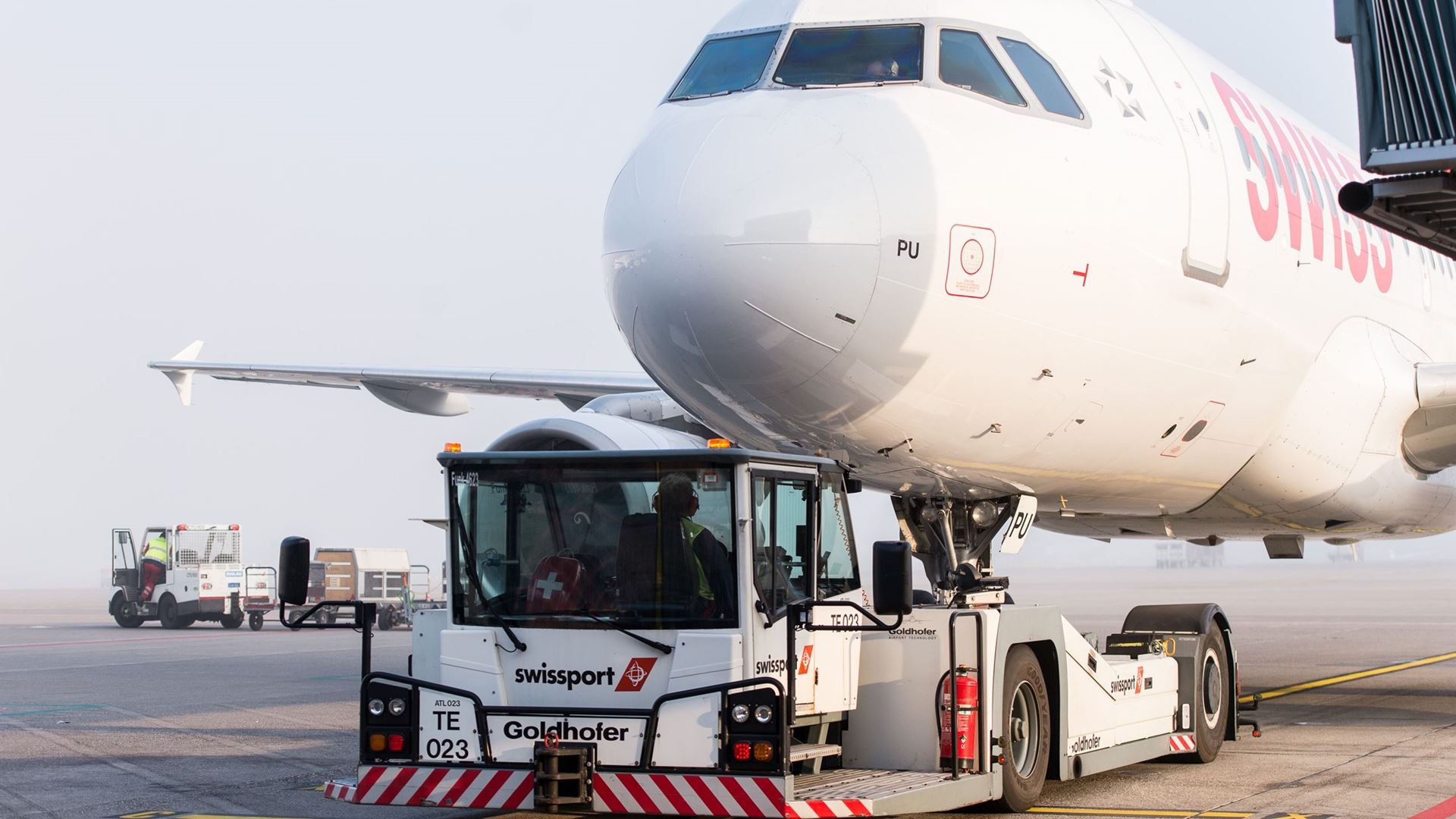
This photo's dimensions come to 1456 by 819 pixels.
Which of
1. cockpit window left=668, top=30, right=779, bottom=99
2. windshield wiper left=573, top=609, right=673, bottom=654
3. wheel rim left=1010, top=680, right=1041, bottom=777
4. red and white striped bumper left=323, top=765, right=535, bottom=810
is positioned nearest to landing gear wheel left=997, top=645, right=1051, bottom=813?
wheel rim left=1010, top=680, right=1041, bottom=777

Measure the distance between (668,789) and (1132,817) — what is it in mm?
2761

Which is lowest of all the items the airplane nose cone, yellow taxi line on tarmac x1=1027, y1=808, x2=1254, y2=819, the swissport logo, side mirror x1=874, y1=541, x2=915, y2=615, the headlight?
yellow taxi line on tarmac x1=1027, y1=808, x2=1254, y2=819

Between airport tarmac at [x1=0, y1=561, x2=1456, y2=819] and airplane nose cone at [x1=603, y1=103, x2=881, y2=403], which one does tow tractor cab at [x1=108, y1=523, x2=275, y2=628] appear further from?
airplane nose cone at [x1=603, y1=103, x2=881, y2=403]

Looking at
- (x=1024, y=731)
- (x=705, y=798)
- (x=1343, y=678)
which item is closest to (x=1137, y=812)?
(x=1024, y=731)

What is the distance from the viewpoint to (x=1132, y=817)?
8125 millimetres

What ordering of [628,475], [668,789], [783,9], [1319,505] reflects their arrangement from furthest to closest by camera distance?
[1319,505] → [783,9] → [628,475] → [668,789]

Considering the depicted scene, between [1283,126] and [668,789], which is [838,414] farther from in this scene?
[1283,126]

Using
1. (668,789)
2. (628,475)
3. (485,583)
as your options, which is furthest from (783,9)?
(668,789)

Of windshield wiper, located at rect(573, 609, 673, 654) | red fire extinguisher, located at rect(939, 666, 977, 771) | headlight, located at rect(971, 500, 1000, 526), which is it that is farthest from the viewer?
headlight, located at rect(971, 500, 1000, 526)

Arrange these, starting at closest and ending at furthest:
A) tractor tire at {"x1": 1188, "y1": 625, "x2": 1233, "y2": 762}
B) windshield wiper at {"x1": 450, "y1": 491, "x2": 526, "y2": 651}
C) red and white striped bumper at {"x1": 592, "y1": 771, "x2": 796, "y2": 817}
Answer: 1. red and white striped bumper at {"x1": 592, "y1": 771, "x2": 796, "y2": 817}
2. windshield wiper at {"x1": 450, "y1": 491, "x2": 526, "y2": 651}
3. tractor tire at {"x1": 1188, "y1": 625, "x2": 1233, "y2": 762}

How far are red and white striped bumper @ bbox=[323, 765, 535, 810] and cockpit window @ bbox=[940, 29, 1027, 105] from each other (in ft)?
13.2

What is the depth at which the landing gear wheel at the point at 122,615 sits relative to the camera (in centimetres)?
3234

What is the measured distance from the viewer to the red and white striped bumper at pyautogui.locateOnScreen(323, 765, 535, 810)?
677cm

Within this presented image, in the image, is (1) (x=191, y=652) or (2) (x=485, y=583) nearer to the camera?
(2) (x=485, y=583)
